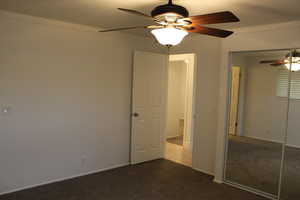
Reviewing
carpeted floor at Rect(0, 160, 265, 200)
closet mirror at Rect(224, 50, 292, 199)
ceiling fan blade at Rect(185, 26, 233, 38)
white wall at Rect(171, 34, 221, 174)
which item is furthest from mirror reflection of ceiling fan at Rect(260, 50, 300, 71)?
carpeted floor at Rect(0, 160, 265, 200)

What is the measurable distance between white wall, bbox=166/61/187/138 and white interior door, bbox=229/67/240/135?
2904mm

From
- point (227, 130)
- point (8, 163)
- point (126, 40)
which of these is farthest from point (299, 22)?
point (8, 163)

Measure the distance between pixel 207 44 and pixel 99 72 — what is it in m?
1.80

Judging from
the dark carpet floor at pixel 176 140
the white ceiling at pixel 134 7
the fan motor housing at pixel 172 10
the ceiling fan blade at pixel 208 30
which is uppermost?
the white ceiling at pixel 134 7

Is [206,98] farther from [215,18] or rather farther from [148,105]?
[215,18]

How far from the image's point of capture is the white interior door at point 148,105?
4379 mm

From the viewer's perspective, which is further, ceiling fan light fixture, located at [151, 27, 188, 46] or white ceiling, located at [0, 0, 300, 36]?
white ceiling, located at [0, 0, 300, 36]

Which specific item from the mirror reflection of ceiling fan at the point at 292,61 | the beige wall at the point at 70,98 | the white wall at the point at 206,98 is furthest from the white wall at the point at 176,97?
the mirror reflection of ceiling fan at the point at 292,61

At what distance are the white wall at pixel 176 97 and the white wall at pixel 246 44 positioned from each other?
9.37 feet

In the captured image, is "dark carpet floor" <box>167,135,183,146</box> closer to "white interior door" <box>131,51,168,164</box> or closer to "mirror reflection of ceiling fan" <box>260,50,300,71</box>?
→ "white interior door" <box>131,51,168,164</box>

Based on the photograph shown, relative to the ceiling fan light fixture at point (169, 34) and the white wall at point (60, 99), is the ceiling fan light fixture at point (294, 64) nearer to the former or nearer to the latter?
the ceiling fan light fixture at point (169, 34)

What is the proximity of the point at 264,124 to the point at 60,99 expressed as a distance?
2.92 metres

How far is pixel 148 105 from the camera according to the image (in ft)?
15.0

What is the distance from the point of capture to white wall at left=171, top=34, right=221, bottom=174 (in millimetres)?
3973
